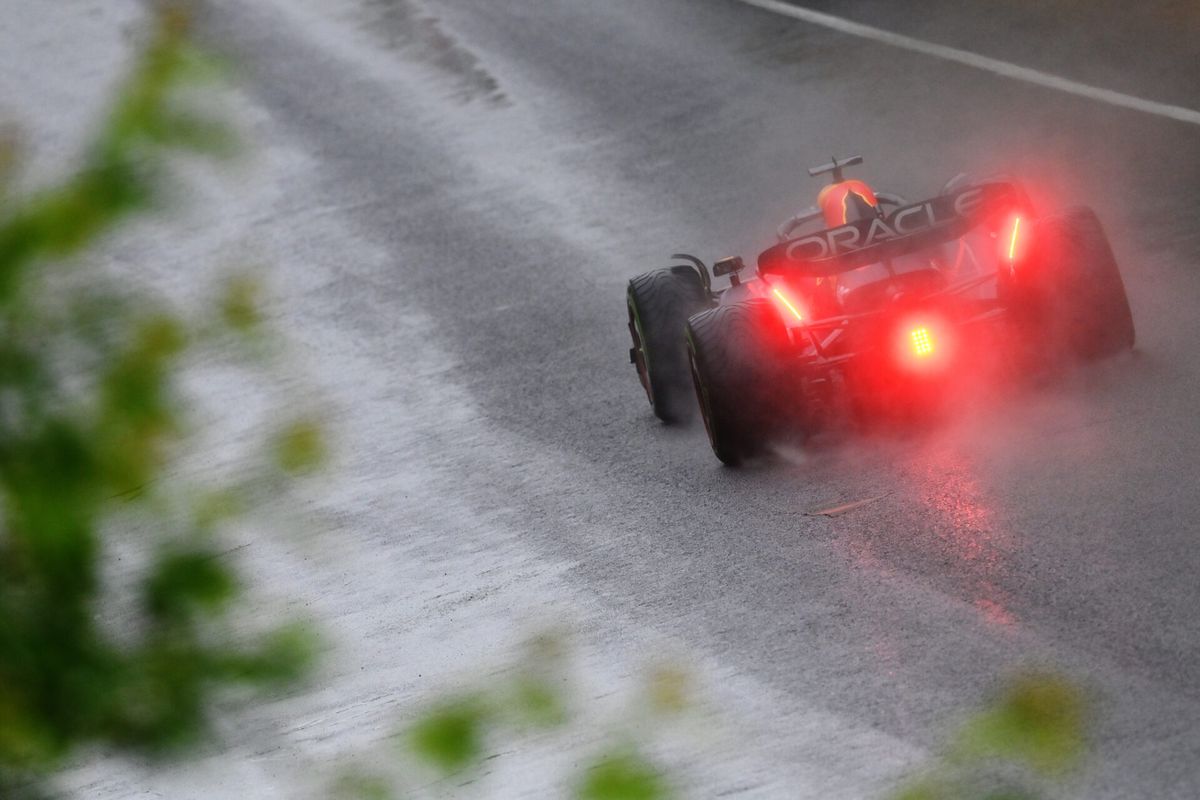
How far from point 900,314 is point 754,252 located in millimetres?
5337

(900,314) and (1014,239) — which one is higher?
(1014,239)

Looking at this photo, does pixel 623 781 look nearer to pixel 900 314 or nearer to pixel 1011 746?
pixel 1011 746

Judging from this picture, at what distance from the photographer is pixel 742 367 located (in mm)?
8531

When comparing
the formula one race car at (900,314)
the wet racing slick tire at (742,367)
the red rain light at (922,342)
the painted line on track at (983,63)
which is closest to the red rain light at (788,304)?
the formula one race car at (900,314)

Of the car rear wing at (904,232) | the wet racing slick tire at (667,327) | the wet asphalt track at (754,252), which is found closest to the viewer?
the wet asphalt track at (754,252)

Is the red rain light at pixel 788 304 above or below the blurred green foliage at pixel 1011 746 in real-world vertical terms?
below

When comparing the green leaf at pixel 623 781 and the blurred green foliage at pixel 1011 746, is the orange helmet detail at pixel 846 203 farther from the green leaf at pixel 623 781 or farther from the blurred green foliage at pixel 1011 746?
the green leaf at pixel 623 781

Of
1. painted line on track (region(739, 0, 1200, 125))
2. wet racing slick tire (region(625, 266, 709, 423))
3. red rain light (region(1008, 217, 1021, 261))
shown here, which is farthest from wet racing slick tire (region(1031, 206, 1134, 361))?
painted line on track (region(739, 0, 1200, 125))

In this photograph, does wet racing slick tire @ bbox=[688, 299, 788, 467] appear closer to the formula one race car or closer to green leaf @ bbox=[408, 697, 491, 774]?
the formula one race car

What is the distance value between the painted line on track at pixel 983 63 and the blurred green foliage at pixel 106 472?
14.3 m

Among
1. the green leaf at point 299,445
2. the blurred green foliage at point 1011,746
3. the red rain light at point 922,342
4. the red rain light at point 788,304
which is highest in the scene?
the green leaf at point 299,445

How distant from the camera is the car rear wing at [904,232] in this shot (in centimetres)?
891

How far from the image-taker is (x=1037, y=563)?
716 cm

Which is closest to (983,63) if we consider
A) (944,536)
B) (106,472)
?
(944,536)
